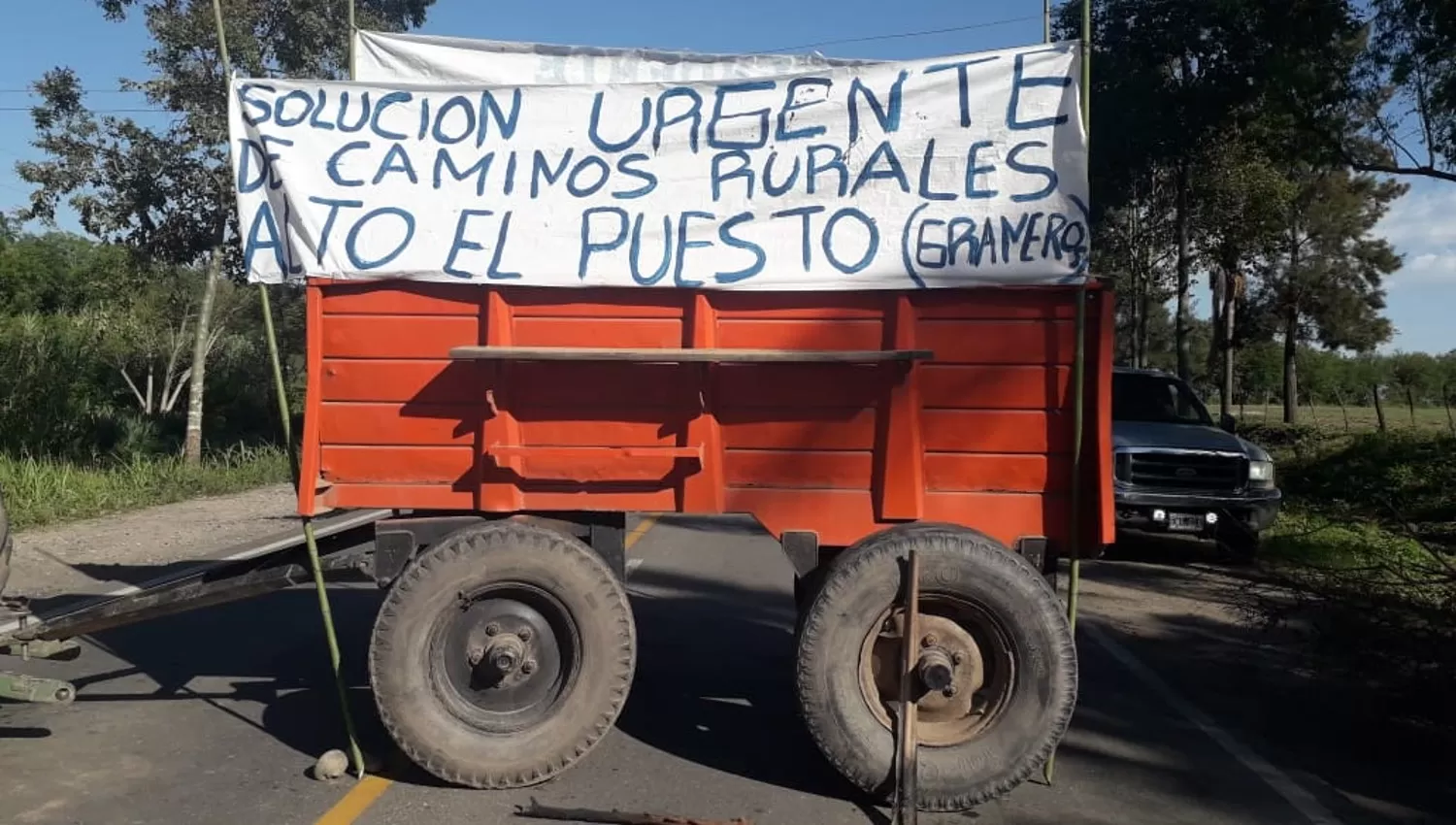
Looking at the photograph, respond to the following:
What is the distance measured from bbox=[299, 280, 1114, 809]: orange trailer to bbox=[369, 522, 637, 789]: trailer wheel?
0.01 meters

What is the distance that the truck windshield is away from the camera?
12.8m

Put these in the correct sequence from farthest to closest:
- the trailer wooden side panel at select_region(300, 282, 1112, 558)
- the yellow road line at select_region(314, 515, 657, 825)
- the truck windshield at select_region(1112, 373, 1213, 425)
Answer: the truck windshield at select_region(1112, 373, 1213, 425), the trailer wooden side panel at select_region(300, 282, 1112, 558), the yellow road line at select_region(314, 515, 657, 825)

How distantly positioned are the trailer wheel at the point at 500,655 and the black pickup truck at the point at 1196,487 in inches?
305

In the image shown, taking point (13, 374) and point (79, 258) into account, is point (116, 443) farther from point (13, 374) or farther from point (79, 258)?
point (79, 258)

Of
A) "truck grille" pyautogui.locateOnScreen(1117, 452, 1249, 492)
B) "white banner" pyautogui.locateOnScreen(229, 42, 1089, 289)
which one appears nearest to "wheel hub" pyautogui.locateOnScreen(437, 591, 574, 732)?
"white banner" pyautogui.locateOnScreen(229, 42, 1089, 289)

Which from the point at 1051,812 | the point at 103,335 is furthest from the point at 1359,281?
the point at 1051,812

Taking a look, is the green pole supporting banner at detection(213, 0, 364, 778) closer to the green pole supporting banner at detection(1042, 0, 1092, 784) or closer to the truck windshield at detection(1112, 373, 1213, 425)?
the green pole supporting banner at detection(1042, 0, 1092, 784)

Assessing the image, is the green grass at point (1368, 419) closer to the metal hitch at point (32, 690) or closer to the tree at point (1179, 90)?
the tree at point (1179, 90)

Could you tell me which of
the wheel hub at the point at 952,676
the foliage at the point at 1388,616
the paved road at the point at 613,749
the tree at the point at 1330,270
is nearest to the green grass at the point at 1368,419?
the tree at the point at 1330,270

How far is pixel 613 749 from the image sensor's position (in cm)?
548

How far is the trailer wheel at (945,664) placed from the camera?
15.3 ft

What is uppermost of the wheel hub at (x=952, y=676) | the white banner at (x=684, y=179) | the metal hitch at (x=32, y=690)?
the white banner at (x=684, y=179)

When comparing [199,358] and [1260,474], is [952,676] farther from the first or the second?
[199,358]

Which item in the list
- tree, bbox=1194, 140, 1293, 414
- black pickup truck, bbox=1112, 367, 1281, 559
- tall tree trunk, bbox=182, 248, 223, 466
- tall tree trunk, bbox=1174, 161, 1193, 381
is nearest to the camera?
black pickup truck, bbox=1112, 367, 1281, 559
